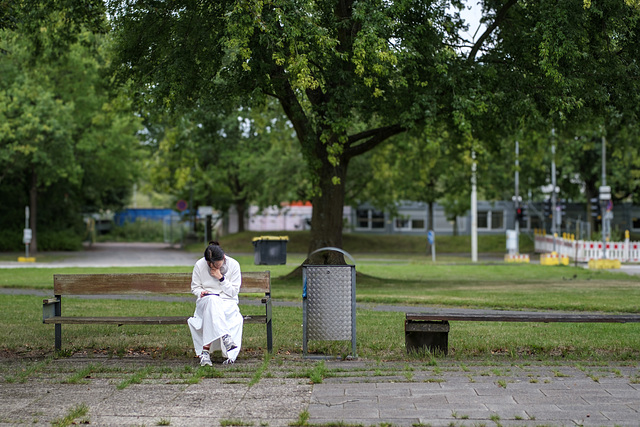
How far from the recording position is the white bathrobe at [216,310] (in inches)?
301

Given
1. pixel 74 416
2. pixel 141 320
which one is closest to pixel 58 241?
pixel 141 320

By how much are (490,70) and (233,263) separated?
9.73m

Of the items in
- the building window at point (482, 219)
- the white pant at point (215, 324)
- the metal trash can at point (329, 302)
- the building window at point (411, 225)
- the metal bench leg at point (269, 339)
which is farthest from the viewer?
the building window at point (411, 225)

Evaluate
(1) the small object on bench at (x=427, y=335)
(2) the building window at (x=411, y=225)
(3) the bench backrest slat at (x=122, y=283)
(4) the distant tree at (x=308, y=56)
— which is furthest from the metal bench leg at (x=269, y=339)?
(2) the building window at (x=411, y=225)

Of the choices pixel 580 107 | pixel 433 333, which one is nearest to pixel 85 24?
pixel 580 107

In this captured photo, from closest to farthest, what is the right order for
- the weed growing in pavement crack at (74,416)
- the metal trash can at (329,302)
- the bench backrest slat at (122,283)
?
the weed growing in pavement crack at (74,416), the metal trash can at (329,302), the bench backrest slat at (122,283)

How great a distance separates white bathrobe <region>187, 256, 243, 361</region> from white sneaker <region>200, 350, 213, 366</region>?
0.08 meters

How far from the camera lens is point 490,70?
1596cm

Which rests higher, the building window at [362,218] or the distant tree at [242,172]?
the distant tree at [242,172]

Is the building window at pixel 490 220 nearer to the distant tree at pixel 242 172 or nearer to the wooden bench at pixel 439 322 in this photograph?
the distant tree at pixel 242 172

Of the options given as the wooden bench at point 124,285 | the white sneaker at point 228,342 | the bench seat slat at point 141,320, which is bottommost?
the white sneaker at point 228,342

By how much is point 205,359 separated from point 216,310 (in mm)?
531

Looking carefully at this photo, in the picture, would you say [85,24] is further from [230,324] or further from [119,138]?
[119,138]

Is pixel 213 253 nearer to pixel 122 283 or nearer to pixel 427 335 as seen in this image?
pixel 122 283
